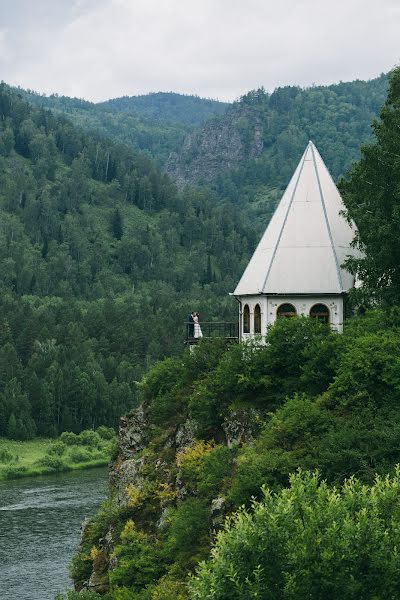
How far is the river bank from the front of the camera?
106 m

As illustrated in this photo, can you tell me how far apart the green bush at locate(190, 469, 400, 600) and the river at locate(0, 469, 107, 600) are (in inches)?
1292

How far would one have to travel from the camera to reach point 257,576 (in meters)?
22.5

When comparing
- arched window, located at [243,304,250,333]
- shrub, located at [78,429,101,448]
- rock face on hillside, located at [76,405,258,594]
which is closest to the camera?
rock face on hillside, located at [76,405,258,594]

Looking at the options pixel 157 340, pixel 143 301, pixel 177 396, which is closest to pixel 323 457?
pixel 177 396

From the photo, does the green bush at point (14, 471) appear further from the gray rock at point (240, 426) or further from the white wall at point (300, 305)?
the gray rock at point (240, 426)

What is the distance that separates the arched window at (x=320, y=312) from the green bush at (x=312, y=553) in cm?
1908

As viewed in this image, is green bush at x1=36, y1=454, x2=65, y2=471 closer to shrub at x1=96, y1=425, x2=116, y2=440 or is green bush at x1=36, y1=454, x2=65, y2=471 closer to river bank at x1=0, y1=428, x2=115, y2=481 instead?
river bank at x1=0, y1=428, x2=115, y2=481

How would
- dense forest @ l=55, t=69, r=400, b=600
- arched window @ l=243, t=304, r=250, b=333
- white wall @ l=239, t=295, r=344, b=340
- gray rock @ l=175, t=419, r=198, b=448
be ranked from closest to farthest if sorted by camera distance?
dense forest @ l=55, t=69, r=400, b=600, gray rock @ l=175, t=419, r=198, b=448, white wall @ l=239, t=295, r=344, b=340, arched window @ l=243, t=304, r=250, b=333

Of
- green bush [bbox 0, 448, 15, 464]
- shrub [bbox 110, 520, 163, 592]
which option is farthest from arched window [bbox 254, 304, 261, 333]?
green bush [bbox 0, 448, 15, 464]

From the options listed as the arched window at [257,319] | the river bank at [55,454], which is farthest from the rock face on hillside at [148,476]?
the river bank at [55,454]

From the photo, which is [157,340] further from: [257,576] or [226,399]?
[257,576]

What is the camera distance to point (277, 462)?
30.7m

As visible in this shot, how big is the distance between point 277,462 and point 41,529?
4303cm

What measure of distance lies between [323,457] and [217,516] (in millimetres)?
3972
